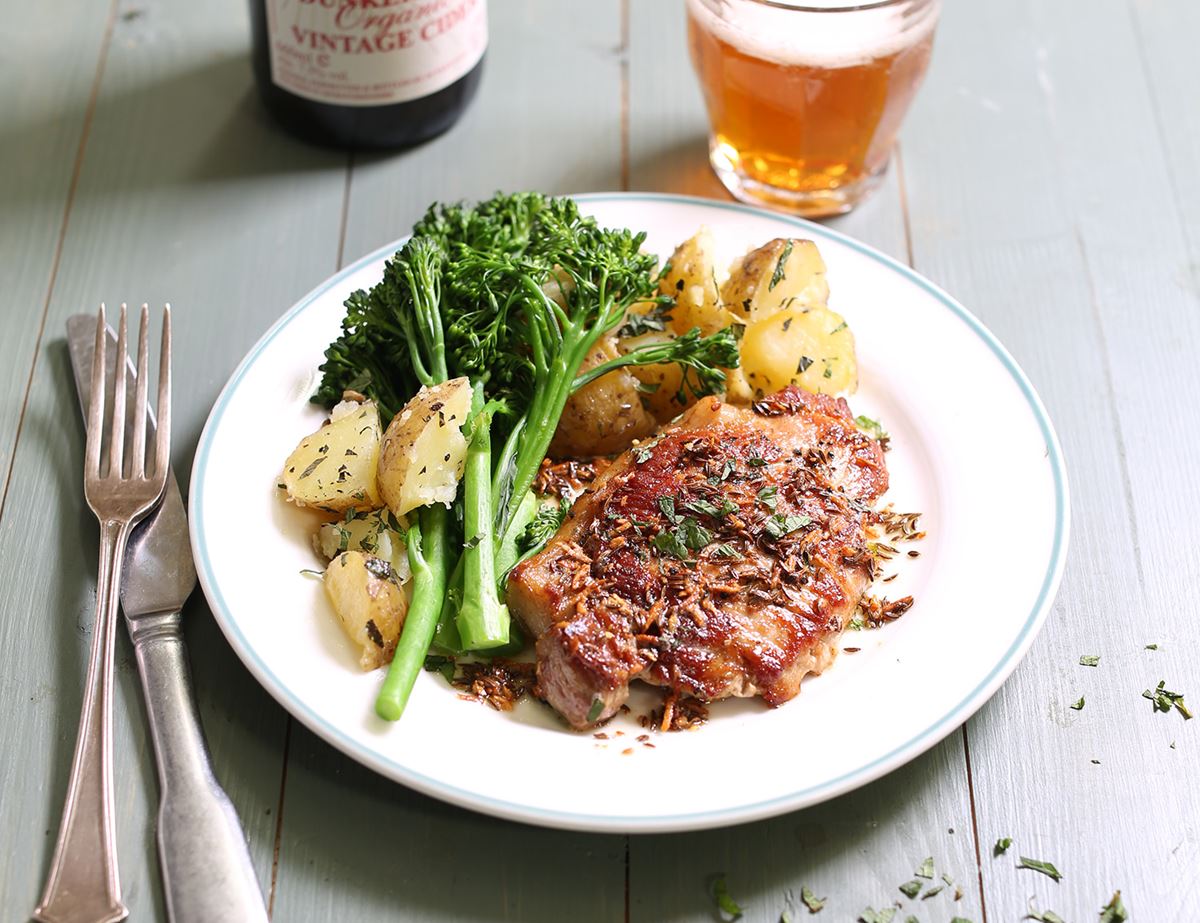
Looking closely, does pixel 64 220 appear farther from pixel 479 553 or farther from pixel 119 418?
pixel 479 553

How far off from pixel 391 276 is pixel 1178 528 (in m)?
1.72

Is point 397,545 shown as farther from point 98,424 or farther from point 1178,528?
point 1178,528

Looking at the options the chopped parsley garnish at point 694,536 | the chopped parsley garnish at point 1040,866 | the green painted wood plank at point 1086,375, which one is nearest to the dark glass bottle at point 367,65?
the green painted wood plank at point 1086,375

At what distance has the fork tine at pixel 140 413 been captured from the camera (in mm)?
2502

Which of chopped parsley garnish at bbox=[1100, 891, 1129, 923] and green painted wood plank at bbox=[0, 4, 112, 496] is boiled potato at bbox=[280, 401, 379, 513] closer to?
green painted wood plank at bbox=[0, 4, 112, 496]

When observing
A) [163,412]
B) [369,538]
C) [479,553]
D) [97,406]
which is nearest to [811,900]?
[479,553]

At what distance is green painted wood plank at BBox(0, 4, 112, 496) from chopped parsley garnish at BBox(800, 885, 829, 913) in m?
1.85

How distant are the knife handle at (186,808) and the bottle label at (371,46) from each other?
1.53 m

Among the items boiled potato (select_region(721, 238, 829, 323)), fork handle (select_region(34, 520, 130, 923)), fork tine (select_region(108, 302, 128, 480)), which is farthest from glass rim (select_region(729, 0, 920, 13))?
fork handle (select_region(34, 520, 130, 923))

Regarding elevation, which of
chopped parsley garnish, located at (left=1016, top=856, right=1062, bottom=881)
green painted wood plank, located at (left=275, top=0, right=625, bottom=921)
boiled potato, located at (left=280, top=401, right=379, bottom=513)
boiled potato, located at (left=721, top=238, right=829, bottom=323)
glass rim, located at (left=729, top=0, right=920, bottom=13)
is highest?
glass rim, located at (left=729, top=0, right=920, bottom=13)

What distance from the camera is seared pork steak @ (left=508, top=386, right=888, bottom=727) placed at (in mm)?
2053

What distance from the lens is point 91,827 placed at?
197 cm

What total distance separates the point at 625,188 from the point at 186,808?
81.9 inches

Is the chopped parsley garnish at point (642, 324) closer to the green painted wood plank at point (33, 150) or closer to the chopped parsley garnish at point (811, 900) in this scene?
the chopped parsley garnish at point (811, 900)
